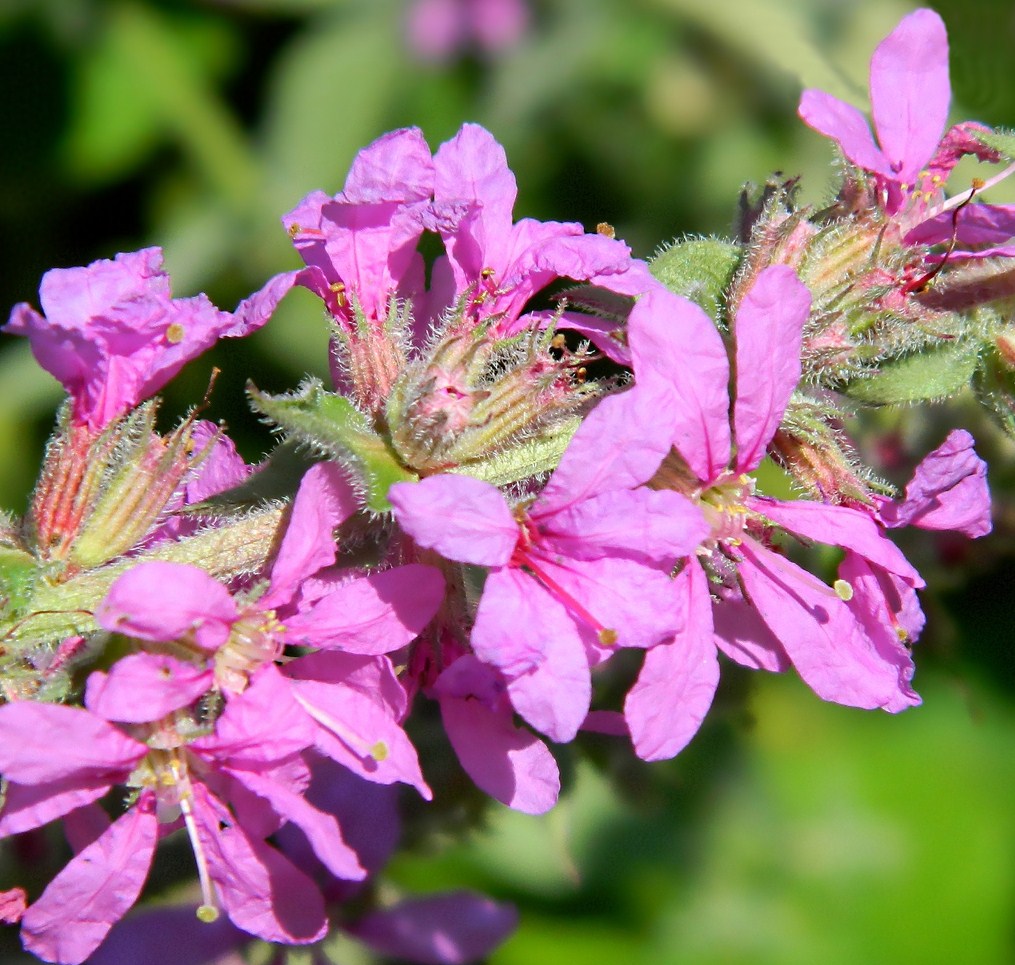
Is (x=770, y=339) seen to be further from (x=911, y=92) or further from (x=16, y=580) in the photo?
(x=16, y=580)

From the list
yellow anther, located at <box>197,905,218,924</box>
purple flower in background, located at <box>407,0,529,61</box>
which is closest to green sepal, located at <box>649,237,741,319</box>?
yellow anther, located at <box>197,905,218,924</box>

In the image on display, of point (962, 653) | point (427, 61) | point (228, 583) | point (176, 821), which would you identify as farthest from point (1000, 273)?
point (427, 61)

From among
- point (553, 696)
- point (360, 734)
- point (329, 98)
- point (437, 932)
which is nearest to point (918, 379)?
point (553, 696)

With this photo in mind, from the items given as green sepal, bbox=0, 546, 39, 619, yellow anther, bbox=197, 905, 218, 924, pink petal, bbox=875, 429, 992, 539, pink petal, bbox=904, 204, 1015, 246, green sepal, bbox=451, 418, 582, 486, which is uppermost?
green sepal, bbox=0, 546, 39, 619

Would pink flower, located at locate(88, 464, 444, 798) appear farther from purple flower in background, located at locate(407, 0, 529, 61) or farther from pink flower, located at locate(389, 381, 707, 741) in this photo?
purple flower in background, located at locate(407, 0, 529, 61)

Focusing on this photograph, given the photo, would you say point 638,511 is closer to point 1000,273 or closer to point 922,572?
point 1000,273

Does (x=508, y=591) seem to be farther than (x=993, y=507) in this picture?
No
